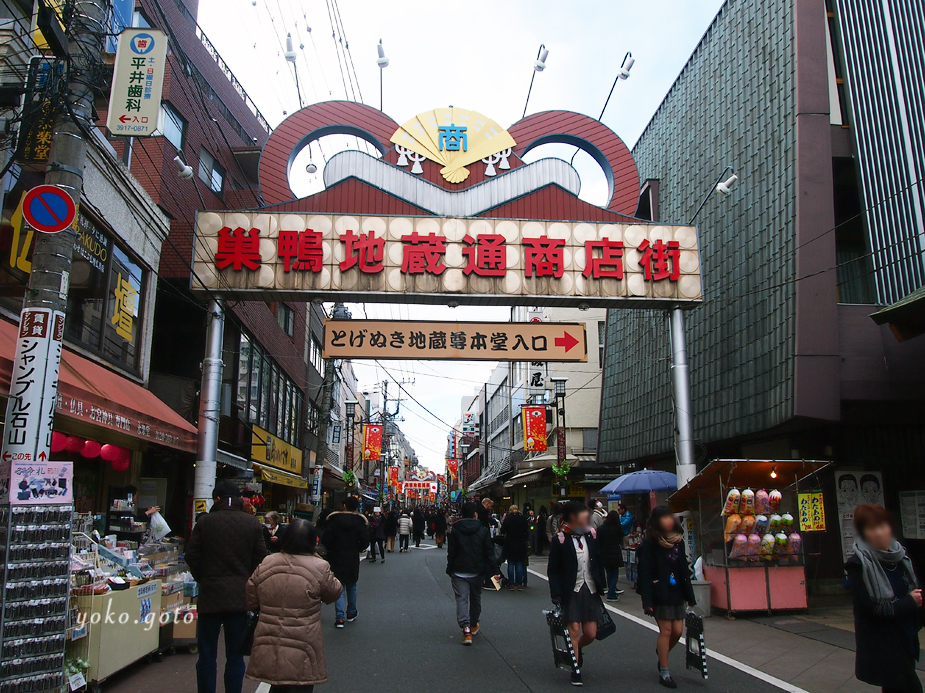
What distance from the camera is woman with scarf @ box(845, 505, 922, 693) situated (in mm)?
4141

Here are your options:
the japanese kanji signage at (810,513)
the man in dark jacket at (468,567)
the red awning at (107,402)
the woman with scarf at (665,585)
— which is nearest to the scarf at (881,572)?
the woman with scarf at (665,585)

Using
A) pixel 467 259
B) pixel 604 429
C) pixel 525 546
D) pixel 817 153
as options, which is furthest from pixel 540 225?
pixel 604 429

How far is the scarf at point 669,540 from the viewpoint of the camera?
6504mm

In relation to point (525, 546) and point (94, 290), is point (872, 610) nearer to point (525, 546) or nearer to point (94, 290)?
point (525, 546)

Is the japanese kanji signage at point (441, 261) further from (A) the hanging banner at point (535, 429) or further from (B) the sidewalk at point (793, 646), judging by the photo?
(A) the hanging banner at point (535, 429)

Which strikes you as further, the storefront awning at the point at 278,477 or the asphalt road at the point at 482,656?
the storefront awning at the point at 278,477

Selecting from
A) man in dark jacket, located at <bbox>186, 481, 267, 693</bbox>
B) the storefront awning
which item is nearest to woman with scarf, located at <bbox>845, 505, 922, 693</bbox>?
man in dark jacket, located at <bbox>186, 481, 267, 693</bbox>

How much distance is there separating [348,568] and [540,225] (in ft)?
27.8

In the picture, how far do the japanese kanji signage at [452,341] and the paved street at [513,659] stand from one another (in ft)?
16.4

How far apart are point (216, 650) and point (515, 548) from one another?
8.90m

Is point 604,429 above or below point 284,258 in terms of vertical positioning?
below

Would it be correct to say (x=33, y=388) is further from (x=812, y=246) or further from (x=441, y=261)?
(x=812, y=246)

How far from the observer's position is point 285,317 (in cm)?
2720

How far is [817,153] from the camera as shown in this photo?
12789 millimetres
